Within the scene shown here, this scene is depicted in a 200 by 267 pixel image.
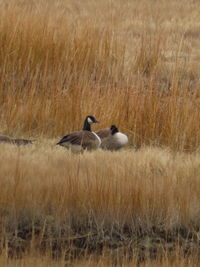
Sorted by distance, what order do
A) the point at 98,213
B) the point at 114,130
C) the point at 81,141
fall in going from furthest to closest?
the point at 114,130 < the point at 81,141 < the point at 98,213

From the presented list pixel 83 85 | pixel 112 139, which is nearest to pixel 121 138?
pixel 112 139

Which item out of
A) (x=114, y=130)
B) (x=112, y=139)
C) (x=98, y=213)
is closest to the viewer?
(x=98, y=213)

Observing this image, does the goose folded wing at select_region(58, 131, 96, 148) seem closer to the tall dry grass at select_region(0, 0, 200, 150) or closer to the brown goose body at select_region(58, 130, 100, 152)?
the brown goose body at select_region(58, 130, 100, 152)

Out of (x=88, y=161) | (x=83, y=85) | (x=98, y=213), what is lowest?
(x=98, y=213)

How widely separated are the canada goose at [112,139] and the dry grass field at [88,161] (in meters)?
0.11

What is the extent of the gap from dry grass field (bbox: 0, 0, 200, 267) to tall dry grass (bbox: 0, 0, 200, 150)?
0.01 meters

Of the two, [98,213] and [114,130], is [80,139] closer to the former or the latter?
[114,130]

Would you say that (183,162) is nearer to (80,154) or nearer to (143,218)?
(80,154)

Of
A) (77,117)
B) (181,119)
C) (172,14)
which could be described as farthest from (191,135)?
(172,14)

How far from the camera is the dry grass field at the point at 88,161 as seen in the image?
5254mm

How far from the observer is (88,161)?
6.26 m

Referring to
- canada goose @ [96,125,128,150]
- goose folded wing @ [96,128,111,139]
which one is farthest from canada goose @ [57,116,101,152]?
goose folded wing @ [96,128,111,139]

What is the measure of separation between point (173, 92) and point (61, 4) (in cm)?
1060

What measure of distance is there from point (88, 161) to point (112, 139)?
0.95 metres
